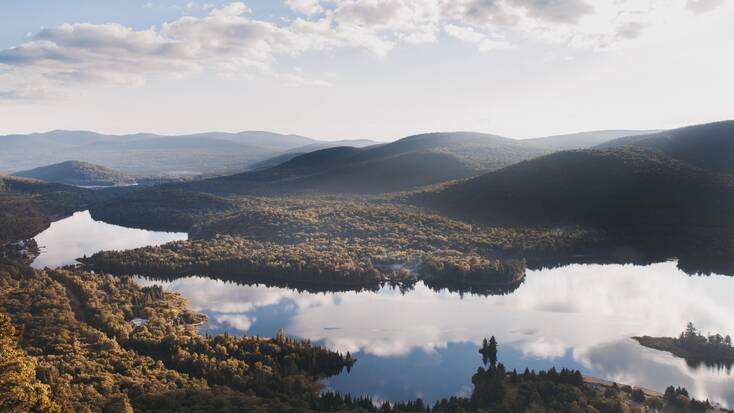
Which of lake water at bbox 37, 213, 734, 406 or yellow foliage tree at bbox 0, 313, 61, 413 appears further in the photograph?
lake water at bbox 37, 213, 734, 406

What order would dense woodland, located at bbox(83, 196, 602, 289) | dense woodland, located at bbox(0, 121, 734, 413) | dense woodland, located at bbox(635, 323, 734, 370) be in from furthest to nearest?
dense woodland, located at bbox(83, 196, 602, 289)
dense woodland, located at bbox(635, 323, 734, 370)
dense woodland, located at bbox(0, 121, 734, 413)

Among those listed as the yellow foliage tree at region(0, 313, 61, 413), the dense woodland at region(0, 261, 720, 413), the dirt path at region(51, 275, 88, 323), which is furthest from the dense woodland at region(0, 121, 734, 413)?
the dirt path at region(51, 275, 88, 323)

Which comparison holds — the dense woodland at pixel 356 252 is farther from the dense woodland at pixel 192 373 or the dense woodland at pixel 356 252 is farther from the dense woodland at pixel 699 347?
the dense woodland at pixel 192 373

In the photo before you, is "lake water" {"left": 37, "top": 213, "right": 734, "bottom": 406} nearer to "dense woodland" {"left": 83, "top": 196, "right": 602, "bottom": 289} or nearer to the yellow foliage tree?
"dense woodland" {"left": 83, "top": 196, "right": 602, "bottom": 289}

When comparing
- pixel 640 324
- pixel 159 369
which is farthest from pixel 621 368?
pixel 159 369

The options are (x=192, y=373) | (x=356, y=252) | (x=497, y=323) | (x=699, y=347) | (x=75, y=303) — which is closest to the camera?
(x=192, y=373)

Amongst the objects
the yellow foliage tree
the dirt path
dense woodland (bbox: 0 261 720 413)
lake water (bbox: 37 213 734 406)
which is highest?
the yellow foliage tree

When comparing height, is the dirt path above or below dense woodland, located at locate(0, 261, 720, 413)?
above

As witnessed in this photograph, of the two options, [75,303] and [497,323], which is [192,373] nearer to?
[75,303]

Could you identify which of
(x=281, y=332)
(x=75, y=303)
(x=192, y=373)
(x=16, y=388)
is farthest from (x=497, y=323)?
(x=16, y=388)

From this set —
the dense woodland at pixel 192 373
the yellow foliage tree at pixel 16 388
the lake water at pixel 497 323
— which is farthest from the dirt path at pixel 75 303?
the yellow foliage tree at pixel 16 388
